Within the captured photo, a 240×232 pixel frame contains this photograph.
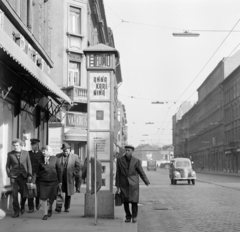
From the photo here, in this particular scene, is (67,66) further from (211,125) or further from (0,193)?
(211,125)

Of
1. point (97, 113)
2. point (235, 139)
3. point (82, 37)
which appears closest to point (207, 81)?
point (235, 139)

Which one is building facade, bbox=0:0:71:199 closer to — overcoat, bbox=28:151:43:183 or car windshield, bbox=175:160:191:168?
overcoat, bbox=28:151:43:183

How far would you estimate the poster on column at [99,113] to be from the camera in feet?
37.3

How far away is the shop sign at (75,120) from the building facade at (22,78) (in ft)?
27.6

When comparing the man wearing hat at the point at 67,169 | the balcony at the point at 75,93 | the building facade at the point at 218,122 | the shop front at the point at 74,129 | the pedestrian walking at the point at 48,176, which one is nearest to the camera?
the pedestrian walking at the point at 48,176

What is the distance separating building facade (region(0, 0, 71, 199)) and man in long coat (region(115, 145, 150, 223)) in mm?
3308

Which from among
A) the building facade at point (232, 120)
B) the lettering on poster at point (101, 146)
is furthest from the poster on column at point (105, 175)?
the building facade at point (232, 120)

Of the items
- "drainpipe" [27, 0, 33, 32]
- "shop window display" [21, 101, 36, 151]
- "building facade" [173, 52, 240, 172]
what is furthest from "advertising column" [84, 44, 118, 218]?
"building facade" [173, 52, 240, 172]

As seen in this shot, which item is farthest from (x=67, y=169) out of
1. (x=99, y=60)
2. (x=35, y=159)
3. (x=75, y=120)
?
(x=75, y=120)

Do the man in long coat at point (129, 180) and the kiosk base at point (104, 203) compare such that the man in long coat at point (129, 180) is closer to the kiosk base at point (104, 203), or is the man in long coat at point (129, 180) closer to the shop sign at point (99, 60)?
the kiosk base at point (104, 203)

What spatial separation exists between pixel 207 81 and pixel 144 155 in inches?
3235

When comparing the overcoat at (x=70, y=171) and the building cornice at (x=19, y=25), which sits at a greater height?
the building cornice at (x=19, y=25)

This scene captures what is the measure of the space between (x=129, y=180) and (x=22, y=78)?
205 inches

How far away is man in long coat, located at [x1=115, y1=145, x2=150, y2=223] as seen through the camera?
34.2ft
